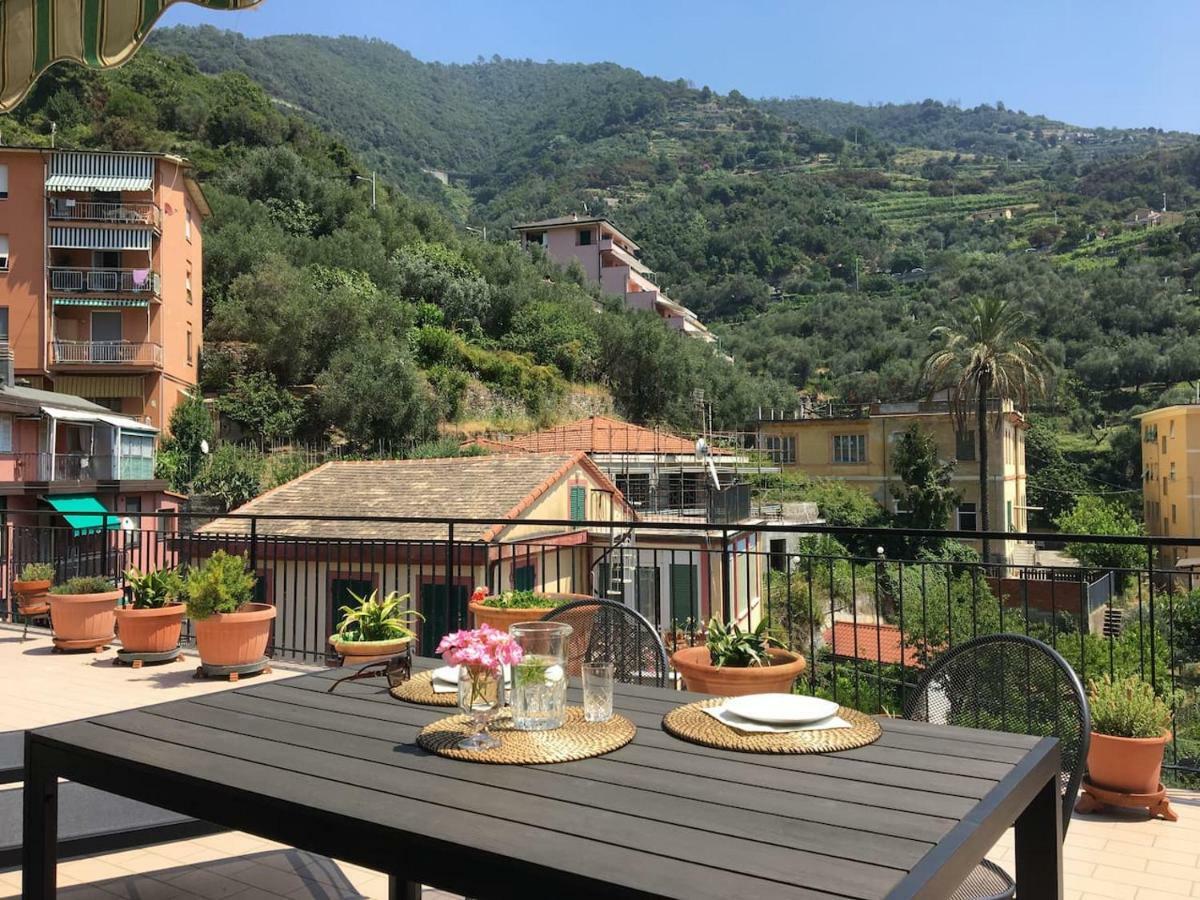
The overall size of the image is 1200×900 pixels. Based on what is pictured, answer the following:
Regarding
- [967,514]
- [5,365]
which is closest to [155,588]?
[5,365]

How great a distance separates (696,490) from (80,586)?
76.5 ft

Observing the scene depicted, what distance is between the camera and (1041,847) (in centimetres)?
168

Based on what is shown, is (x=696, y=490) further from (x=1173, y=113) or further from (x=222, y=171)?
(x=1173, y=113)

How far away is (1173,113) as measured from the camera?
413 ft

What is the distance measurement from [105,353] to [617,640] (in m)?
30.3

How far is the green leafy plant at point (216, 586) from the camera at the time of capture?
549cm

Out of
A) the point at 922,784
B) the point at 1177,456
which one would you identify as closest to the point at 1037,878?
the point at 922,784

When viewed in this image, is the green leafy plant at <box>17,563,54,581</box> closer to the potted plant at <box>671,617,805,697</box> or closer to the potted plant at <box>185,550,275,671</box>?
the potted plant at <box>185,550,275,671</box>

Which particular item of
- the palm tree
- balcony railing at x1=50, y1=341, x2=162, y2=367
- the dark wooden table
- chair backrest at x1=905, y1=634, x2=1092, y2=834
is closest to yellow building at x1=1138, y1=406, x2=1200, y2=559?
the palm tree

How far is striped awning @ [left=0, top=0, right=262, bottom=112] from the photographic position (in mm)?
3107

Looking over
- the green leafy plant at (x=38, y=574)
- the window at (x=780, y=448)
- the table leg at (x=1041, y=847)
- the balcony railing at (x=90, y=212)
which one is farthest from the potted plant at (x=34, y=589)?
the window at (x=780, y=448)

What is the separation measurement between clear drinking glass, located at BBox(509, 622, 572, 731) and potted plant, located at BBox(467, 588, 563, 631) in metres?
3.03

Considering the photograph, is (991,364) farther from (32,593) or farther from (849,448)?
(32,593)

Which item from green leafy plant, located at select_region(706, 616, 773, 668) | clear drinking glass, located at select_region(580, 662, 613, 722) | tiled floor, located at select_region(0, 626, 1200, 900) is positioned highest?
clear drinking glass, located at select_region(580, 662, 613, 722)
